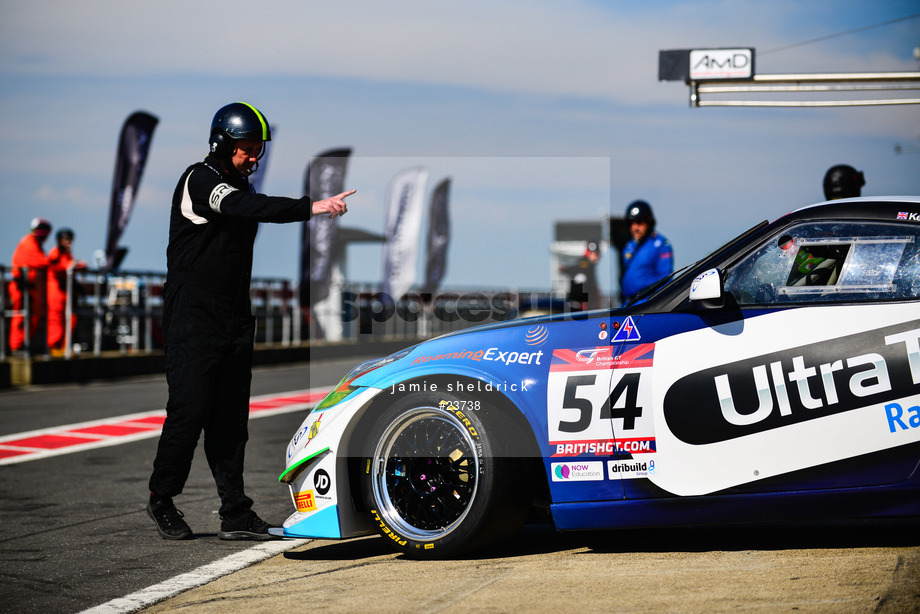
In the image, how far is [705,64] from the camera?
12133mm

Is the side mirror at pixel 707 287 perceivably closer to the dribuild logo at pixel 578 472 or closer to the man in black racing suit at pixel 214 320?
the dribuild logo at pixel 578 472

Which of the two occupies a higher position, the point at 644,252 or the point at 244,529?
the point at 644,252

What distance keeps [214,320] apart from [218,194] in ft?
2.06

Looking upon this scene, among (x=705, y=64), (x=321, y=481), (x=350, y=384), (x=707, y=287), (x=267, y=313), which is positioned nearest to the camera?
(x=707, y=287)

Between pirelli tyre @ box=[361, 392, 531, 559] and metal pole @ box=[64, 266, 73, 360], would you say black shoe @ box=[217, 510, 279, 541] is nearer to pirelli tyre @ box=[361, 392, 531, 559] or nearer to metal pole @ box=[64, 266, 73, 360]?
pirelli tyre @ box=[361, 392, 531, 559]

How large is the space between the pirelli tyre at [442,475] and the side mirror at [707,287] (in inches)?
38.1

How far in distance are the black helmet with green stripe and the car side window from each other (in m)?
2.49

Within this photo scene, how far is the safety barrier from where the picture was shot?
54.9ft

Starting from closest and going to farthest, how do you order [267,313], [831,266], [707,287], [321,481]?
[707,287]
[831,266]
[321,481]
[267,313]

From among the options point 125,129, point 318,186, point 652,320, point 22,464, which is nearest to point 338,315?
point 318,186

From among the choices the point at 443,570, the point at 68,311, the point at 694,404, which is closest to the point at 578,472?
the point at 694,404

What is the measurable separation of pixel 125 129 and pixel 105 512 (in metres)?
16.8

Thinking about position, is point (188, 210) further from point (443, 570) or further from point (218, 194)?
point (443, 570)

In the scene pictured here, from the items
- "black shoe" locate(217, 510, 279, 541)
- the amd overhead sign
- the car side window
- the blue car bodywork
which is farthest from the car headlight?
the amd overhead sign
